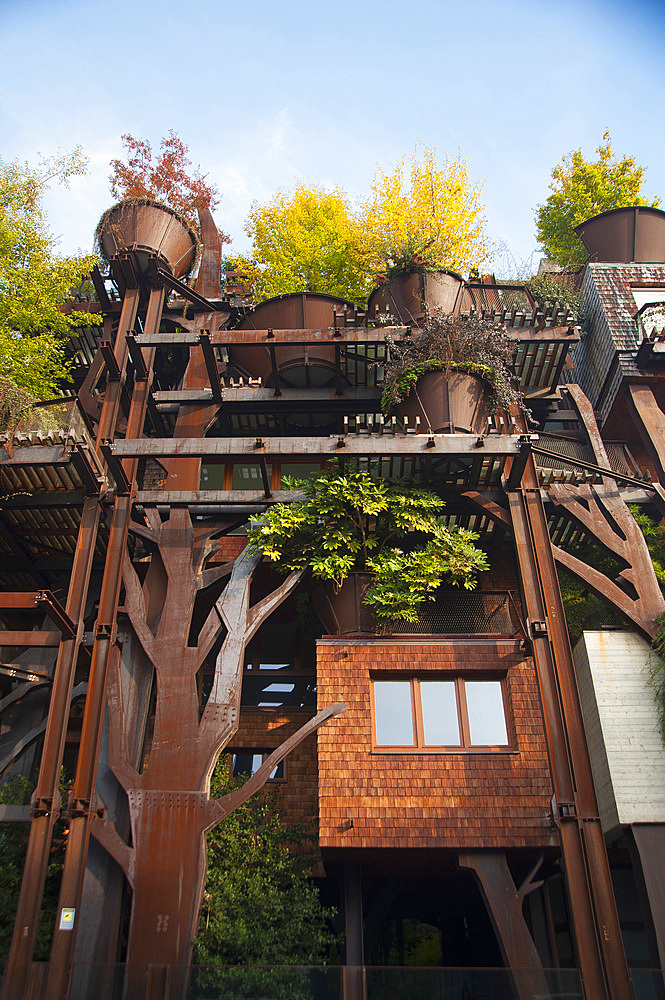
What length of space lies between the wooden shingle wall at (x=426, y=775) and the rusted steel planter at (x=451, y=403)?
4405mm

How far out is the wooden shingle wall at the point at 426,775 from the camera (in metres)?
11.4

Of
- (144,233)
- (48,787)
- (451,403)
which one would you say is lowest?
(48,787)

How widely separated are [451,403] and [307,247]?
41.2 ft

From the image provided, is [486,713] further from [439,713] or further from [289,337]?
[289,337]

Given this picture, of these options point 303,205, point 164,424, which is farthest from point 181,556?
point 303,205

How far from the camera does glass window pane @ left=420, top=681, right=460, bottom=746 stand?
12.5m

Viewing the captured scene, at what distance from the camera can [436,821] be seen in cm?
1152

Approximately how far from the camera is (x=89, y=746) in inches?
472

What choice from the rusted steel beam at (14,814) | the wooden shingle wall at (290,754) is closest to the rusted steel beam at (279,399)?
the wooden shingle wall at (290,754)

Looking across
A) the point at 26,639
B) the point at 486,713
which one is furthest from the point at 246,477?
the point at 486,713

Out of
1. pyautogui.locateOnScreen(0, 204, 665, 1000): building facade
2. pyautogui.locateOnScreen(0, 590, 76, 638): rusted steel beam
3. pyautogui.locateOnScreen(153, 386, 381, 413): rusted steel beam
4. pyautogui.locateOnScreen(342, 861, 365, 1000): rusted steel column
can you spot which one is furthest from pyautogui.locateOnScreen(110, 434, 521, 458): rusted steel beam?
pyautogui.locateOnScreen(342, 861, 365, 1000): rusted steel column

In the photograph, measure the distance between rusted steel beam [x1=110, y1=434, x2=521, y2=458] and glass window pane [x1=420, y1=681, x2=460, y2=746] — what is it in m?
4.24

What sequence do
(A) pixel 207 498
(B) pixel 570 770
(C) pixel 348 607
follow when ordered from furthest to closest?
(A) pixel 207 498
(C) pixel 348 607
(B) pixel 570 770

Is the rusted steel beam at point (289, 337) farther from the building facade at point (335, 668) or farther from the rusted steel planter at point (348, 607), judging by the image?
the rusted steel planter at point (348, 607)
